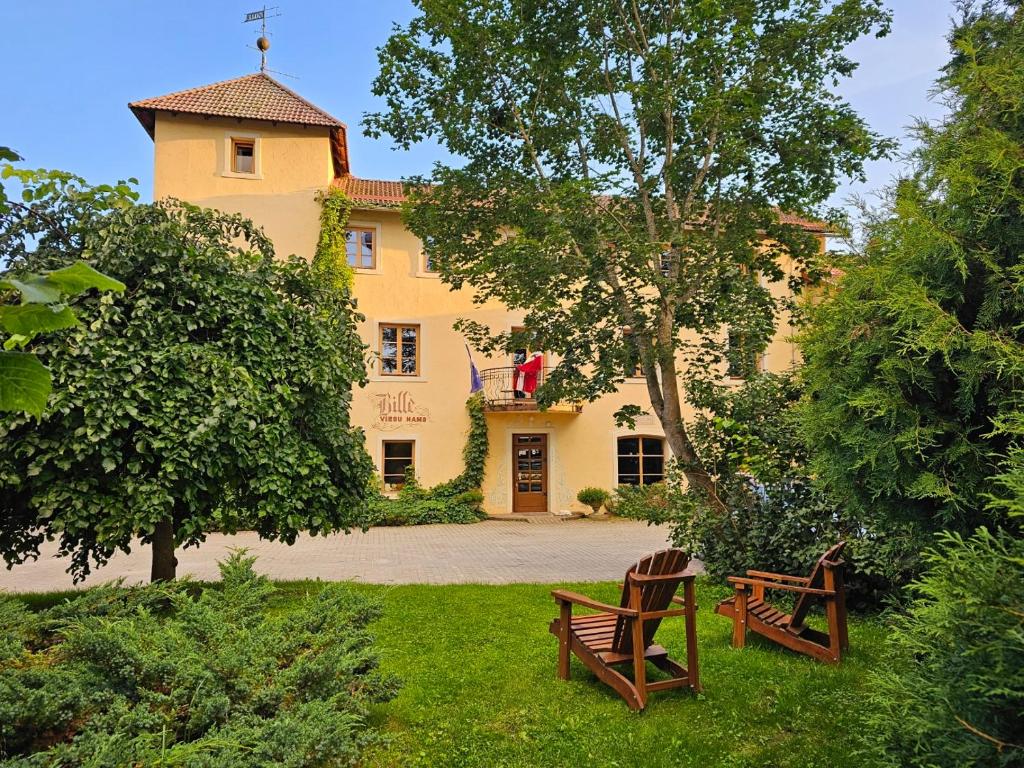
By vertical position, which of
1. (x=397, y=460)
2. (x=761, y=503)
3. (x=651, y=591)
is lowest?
(x=651, y=591)

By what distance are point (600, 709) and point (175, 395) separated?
3.94 m

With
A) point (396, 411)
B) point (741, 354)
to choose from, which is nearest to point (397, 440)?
point (396, 411)

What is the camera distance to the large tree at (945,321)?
2.49 metres

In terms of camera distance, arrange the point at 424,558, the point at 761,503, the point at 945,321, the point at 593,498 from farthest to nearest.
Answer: the point at 593,498 → the point at 424,558 → the point at 761,503 → the point at 945,321

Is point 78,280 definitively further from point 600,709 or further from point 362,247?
point 362,247

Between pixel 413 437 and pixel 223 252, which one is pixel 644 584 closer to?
pixel 223 252

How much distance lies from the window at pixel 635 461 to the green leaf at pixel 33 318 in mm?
19313

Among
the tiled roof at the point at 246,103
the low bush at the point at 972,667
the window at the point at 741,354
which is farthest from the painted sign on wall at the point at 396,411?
the low bush at the point at 972,667

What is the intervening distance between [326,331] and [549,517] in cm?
1319

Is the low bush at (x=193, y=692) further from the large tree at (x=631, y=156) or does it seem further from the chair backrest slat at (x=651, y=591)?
the large tree at (x=631, y=156)

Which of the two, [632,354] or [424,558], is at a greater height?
[632,354]

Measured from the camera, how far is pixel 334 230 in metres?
17.9

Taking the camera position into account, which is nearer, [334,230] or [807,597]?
[807,597]

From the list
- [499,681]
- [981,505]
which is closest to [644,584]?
[499,681]
